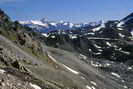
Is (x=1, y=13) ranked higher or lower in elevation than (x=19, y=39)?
higher

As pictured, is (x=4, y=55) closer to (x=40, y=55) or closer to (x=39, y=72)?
(x=39, y=72)

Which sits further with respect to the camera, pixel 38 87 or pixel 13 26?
pixel 13 26

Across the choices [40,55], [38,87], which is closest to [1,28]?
[40,55]

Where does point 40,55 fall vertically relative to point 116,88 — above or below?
above

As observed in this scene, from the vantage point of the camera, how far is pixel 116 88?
330ft

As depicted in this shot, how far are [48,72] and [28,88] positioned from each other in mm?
29674

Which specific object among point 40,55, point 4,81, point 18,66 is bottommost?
point 40,55

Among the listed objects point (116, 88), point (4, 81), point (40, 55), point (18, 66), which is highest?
point (4, 81)

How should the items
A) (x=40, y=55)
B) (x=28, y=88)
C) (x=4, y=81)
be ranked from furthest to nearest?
(x=40, y=55)
(x=28, y=88)
(x=4, y=81)

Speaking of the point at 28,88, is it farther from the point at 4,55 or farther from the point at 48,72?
the point at 48,72

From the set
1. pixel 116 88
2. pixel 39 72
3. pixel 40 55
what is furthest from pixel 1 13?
pixel 39 72

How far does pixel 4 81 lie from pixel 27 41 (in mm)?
68650

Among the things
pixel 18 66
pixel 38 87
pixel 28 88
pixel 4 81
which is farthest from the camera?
pixel 18 66

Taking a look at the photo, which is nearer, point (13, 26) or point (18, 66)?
point (18, 66)
